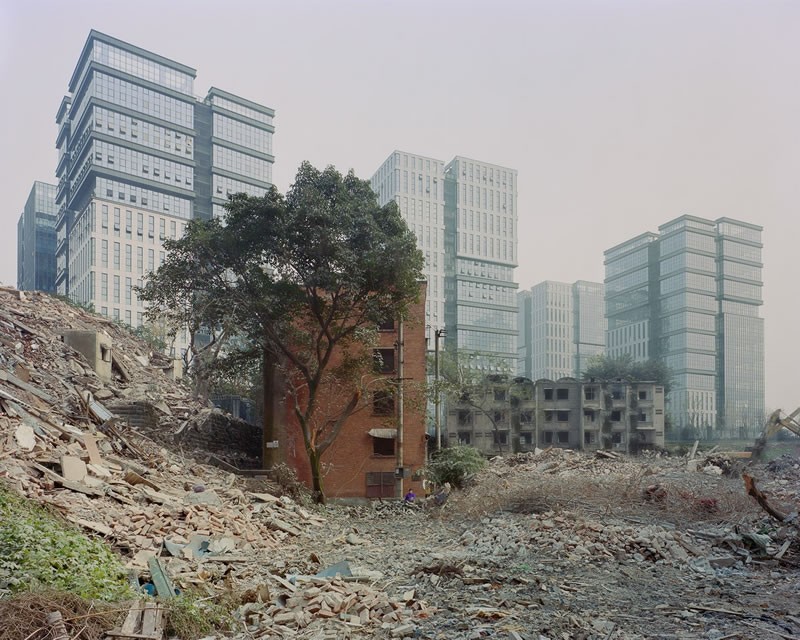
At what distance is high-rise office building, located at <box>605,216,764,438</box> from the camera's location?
77.6m

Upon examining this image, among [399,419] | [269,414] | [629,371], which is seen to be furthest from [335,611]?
[629,371]

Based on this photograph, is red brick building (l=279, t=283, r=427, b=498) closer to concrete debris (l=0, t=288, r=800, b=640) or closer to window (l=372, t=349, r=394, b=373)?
window (l=372, t=349, r=394, b=373)

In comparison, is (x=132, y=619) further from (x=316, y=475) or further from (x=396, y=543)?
(x=316, y=475)

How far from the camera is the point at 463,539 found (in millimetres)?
12742

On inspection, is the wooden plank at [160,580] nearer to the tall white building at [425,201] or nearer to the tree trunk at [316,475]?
the tree trunk at [316,475]

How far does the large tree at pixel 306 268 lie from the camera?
19656mm

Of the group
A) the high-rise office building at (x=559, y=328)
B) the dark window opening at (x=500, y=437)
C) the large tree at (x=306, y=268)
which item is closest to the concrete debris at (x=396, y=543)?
the large tree at (x=306, y=268)

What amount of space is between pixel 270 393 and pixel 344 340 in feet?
17.0

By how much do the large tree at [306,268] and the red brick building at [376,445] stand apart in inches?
126

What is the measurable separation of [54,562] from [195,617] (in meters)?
1.85

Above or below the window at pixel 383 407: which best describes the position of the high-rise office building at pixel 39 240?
above

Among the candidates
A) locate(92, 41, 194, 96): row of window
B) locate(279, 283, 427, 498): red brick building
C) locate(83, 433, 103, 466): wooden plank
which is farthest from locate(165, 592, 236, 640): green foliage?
locate(92, 41, 194, 96): row of window

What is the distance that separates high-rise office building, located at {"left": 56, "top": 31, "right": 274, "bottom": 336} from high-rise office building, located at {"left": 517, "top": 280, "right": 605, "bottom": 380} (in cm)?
4823

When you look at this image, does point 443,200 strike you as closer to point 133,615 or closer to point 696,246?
point 696,246
